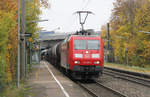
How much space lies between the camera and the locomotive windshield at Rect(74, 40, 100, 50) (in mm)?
17328

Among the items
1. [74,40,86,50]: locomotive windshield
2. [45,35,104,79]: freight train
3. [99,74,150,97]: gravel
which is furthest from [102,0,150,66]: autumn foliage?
[99,74,150,97]: gravel

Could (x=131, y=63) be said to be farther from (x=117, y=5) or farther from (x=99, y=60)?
(x=99, y=60)

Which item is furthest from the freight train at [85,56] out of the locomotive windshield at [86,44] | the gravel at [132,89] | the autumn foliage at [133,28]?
the autumn foliage at [133,28]

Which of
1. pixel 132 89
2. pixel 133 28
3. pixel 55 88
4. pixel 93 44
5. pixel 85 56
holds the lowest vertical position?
A: pixel 132 89

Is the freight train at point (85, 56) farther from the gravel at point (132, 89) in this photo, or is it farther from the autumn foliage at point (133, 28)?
the autumn foliage at point (133, 28)

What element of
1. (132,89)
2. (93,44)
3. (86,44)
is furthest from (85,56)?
(132,89)

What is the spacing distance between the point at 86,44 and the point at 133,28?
25321 millimetres

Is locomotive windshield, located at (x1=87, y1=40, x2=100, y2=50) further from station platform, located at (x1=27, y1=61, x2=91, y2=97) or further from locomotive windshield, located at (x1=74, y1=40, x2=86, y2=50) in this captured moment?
station platform, located at (x1=27, y1=61, x2=91, y2=97)

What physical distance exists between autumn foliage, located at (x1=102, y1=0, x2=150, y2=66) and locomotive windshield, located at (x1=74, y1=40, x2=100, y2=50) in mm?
19612

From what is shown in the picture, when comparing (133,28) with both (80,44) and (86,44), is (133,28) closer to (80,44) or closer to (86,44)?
(86,44)

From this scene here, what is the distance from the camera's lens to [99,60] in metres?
16.9

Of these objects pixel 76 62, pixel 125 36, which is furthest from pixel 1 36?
pixel 125 36

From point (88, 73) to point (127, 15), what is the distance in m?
27.6

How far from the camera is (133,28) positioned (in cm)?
4131
